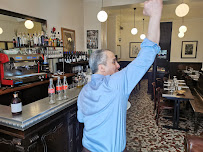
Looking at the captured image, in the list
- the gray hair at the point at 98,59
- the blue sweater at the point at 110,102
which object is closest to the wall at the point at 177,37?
the gray hair at the point at 98,59

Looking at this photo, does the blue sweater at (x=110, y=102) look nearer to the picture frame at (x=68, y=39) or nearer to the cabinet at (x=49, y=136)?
the cabinet at (x=49, y=136)

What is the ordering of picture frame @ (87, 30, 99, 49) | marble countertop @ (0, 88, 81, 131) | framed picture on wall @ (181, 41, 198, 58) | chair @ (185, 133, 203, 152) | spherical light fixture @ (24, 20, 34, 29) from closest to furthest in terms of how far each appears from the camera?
marble countertop @ (0, 88, 81, 131) < chair @ (185, 133, 203, 152) < spherical light fixture @ (24, 20, 34, 29) < picture frame @ (87, 30, 99, 49) < framed picture on wall @ (181, 41, 198, 58)

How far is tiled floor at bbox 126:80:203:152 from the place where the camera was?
10.5 feet

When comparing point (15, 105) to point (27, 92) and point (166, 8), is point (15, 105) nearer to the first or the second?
point (27, 92)

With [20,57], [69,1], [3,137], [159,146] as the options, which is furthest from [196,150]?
[69,1]

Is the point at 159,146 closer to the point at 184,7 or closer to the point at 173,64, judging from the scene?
the point at 184,7

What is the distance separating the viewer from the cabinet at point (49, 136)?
5.10 ft

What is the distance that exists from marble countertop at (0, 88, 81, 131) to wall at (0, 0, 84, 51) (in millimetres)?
2784

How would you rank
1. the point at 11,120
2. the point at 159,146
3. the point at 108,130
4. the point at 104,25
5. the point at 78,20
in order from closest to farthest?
the point at 108,130, the point at 11,120, the point at 159,146, the point at 78,20, the point at 104,25

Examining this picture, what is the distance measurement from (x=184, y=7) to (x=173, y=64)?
7702mm

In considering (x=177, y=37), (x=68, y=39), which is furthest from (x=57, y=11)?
(x=177, y=37)

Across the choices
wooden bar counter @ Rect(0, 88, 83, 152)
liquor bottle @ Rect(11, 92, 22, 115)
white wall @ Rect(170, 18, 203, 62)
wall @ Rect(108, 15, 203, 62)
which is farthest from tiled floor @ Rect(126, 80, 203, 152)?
white wall @ Rect(170, 18, 203, 62)

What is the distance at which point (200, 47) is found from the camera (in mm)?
10156

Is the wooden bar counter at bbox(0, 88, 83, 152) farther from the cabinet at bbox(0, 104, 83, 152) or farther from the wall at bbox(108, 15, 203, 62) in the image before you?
the wall at bbox(108, 15, 203, 62)
